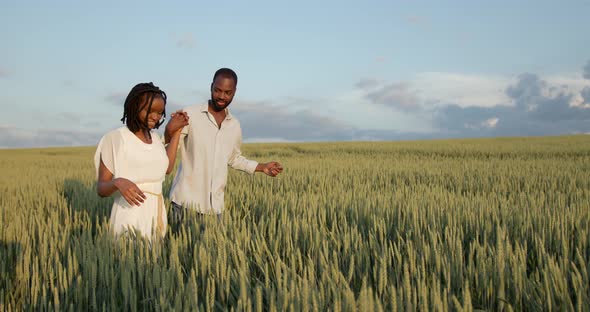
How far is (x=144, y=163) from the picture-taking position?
244 cm

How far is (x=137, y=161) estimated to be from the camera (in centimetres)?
242

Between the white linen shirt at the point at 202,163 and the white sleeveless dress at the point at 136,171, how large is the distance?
53 cm

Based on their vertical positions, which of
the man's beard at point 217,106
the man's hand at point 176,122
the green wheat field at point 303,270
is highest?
the man's beard at point 217,106

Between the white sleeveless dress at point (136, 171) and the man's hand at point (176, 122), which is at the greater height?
the man's hand at point (176, 122)

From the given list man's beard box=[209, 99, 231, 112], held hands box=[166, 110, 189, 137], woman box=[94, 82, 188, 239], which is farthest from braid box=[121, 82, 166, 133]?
man's beard box=[209, 99, 231, 112]

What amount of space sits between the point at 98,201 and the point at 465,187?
5.09 meters

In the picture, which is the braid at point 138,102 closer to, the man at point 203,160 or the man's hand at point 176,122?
the man's hand at point 176,122

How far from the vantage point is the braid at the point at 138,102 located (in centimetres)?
238

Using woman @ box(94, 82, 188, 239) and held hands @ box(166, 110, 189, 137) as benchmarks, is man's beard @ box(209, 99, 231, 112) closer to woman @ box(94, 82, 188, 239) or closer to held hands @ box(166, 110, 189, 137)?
held hands @ box(166, 110, 189, 137)

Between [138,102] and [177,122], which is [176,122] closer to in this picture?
[177,122]

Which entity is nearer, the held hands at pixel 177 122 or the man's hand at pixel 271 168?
the held hands at pixel 177 122

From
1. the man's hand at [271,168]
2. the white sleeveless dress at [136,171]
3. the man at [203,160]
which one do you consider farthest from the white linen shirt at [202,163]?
the white sleeveless dress at [136,171]

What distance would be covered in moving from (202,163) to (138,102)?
0.84 metres

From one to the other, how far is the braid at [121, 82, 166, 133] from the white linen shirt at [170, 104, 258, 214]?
67 centimetres
